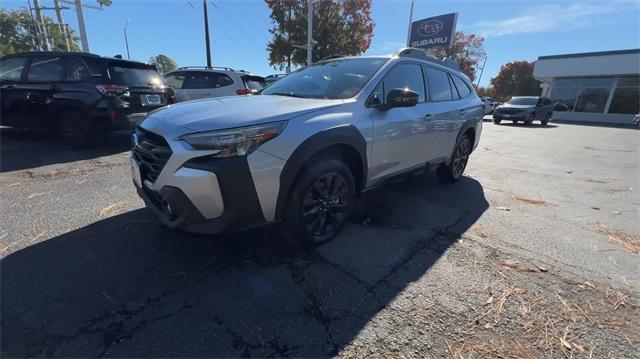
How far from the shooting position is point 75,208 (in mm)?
3504

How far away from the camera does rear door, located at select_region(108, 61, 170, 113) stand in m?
5.83

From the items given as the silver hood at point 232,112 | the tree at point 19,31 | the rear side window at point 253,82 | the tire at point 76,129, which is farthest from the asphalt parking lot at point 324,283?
the tree at point 19,31

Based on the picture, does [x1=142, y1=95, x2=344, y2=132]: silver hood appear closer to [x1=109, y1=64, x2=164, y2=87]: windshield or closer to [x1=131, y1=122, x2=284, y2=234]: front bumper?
[x1=131, y1=122, x2=284, y2=234]: front bumper

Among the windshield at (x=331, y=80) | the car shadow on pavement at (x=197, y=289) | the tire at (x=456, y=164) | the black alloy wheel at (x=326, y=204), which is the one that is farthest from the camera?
the tire at (x=456, y=164)

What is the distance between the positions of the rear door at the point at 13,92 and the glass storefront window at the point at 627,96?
36.5 meters

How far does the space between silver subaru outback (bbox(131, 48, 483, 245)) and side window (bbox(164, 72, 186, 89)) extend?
19.2 feet

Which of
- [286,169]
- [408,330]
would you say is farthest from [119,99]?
[408,330]

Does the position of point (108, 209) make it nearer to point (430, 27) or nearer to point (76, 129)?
point (76, 129)

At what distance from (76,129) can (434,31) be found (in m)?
26.7

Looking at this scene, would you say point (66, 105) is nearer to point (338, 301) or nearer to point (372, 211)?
point (372, 211)

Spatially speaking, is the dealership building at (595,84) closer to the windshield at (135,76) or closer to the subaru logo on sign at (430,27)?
the subaru logo on sign at (430,27)

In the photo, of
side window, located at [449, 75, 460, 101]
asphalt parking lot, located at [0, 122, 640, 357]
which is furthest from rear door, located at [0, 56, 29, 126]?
side window, located at [449, 75, 460, 101]

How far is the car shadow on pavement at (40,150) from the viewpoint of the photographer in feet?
16.9

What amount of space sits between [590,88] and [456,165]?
31730 mm
